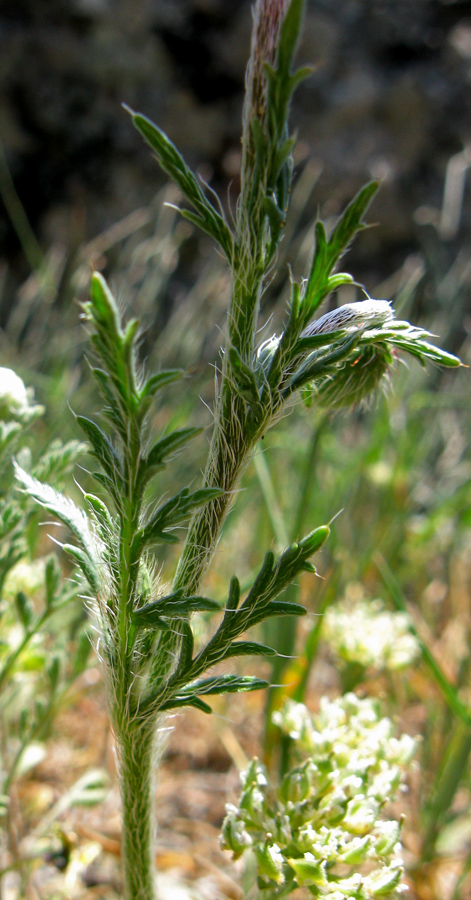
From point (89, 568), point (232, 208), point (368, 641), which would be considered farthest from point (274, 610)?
point (232, 208)

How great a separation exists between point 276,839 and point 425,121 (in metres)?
2.83

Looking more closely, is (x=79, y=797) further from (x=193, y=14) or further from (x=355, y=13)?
(x=355, y=13)

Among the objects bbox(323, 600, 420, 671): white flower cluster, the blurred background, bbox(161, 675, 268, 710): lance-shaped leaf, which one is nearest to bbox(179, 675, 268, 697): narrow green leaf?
bbox(161, 675, 268, 710): lance-shaped leaf

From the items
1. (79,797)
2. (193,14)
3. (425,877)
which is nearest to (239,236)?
(79,797)

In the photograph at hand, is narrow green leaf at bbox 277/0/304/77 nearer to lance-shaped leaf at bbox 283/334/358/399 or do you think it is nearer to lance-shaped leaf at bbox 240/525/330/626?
lance-shaped leaf at bbox 283/334/358/399

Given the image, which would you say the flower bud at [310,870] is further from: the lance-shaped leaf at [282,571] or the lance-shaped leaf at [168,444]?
the lance-shaped leaf at [168,444]

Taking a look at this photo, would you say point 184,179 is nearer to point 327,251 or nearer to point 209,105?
point 327,251

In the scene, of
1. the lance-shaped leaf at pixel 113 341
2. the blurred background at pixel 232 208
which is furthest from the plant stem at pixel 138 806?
the blurred background at pixel 232 208

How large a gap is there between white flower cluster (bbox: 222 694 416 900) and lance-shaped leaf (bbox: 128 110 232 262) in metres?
0.41

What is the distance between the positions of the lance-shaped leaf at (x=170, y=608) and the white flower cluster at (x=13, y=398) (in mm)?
263

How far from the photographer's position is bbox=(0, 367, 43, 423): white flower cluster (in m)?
0.56

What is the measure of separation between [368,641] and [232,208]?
145 centimetres

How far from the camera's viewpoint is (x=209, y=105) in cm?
255

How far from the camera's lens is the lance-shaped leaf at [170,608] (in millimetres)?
391
